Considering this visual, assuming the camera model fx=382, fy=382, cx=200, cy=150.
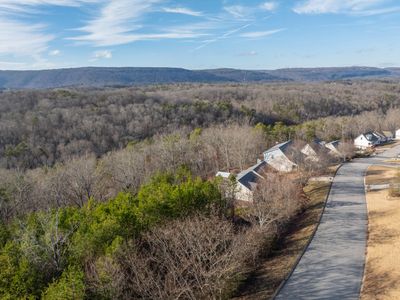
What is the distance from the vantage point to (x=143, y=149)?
167 feet

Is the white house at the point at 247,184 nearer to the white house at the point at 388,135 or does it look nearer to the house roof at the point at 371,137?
the house roof at the point at 371,137

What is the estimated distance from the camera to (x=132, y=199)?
73.5 feet

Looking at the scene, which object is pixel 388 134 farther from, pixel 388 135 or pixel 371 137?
pixel 371 137

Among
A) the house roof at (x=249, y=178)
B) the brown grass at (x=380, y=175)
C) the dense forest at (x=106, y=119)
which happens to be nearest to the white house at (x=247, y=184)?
the house roof at (x=249, y=178)

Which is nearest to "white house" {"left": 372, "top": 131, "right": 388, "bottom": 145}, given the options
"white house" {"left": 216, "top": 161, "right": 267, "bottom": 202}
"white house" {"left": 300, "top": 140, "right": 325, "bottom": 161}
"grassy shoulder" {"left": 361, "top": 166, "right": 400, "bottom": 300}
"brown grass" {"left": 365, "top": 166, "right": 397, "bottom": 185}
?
"brown grass" {"left": 365, "top": 166, "right": 397, "bottom": 185}

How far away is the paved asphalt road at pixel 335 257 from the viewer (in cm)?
1861

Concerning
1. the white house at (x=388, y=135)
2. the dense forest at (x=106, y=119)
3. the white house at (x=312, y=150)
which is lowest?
the white house at (x=388, y=135)

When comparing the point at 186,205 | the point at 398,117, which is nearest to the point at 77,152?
the point at 186,205

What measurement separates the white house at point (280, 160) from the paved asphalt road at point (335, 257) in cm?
1146

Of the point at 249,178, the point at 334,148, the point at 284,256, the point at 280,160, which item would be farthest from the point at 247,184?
the point at 334,148

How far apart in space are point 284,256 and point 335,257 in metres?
3.04

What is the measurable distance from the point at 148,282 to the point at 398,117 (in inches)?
3811

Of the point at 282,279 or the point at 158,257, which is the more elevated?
the point at 158,257

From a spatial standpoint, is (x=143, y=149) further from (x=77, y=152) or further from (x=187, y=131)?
(x=187, y=131)
